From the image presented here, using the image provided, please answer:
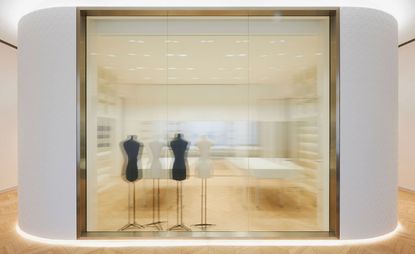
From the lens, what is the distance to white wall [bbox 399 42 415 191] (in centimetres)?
451

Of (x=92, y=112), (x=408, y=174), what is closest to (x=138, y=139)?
(x=92, y=112)

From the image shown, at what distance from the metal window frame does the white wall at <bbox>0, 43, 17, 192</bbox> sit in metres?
2.93

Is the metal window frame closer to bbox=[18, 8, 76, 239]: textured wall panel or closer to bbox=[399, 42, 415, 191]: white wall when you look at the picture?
bbox=[18, 8, 76, 239]: textured wall panel

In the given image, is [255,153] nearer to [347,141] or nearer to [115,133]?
[347,141]

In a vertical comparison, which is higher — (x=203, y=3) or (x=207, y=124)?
(x=203, y=3)

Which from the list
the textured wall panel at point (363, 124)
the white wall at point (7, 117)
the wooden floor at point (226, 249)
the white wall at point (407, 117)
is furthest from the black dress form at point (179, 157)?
the white wall at point (407, 117)

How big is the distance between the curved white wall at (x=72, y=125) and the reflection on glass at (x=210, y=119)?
21 cm

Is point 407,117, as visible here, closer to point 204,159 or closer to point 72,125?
point 204,159

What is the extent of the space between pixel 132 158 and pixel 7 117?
3450 mm

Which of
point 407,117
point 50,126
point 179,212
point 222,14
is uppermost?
point 222,14

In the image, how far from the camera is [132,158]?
2.87m

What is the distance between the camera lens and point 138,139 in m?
2.86

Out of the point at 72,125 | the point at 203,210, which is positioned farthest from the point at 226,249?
the point at 72,125

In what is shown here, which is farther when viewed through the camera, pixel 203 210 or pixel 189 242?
pixel 203 210
